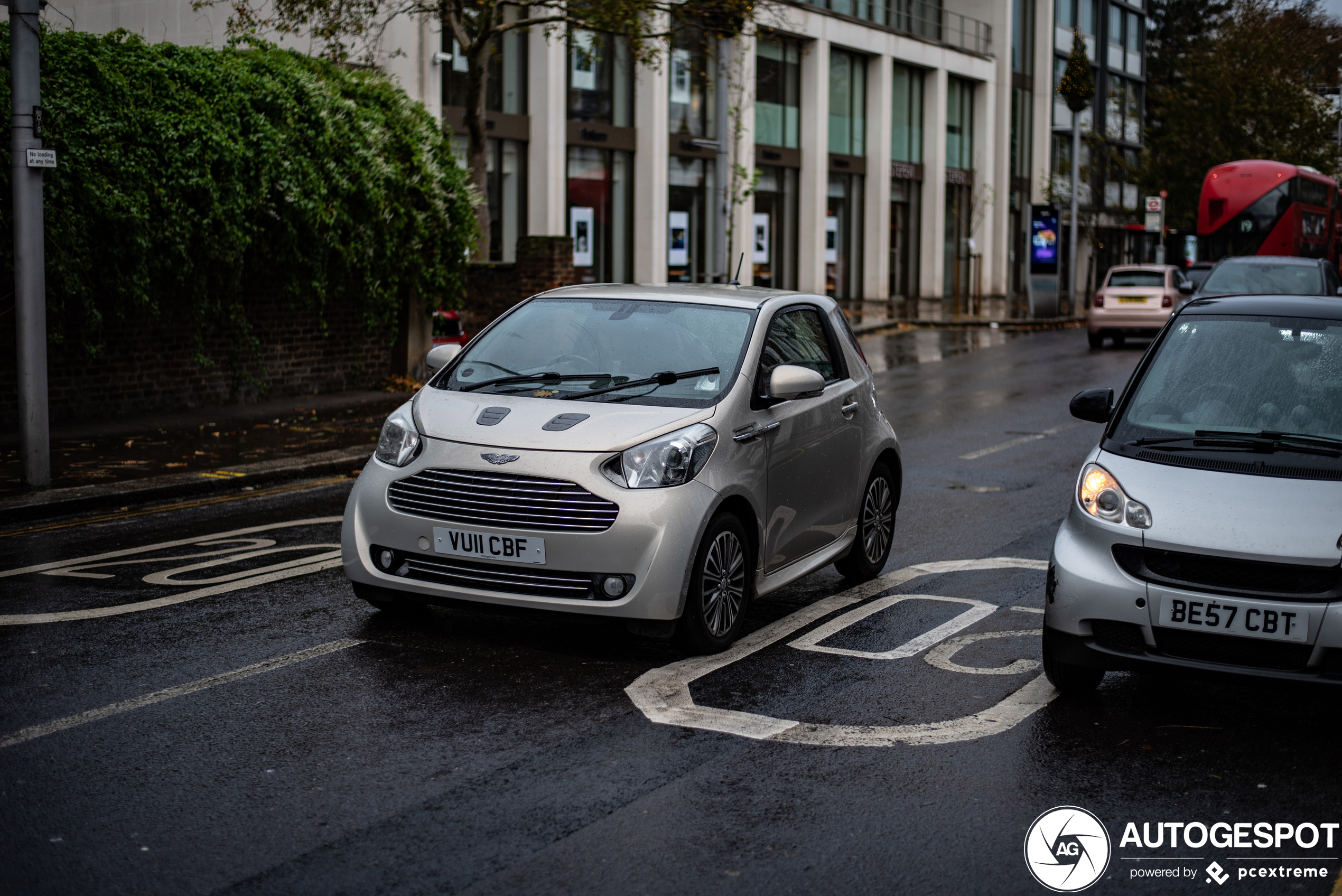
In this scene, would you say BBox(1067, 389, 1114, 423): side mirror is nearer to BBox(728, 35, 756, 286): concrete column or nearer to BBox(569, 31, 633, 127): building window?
BBox(569, 31, 633, 127): building window

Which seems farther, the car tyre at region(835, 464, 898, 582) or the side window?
the car tyre at region(835, 464, 898, 582)

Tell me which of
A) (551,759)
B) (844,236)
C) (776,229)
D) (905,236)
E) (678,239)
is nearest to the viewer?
(551,759)

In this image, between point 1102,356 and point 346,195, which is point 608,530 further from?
point 1102,356

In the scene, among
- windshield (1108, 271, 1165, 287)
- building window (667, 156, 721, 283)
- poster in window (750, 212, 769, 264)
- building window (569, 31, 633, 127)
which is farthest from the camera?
poster in window (750, 212, 769, 264)

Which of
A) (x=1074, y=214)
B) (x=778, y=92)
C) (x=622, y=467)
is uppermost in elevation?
(x=778, y=92)

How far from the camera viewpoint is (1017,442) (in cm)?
1495

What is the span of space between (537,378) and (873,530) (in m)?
2.31

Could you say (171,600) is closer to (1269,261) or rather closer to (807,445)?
(807,445)

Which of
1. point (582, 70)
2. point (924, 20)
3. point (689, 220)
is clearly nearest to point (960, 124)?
point (924, 20)

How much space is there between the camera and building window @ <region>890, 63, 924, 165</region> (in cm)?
4803

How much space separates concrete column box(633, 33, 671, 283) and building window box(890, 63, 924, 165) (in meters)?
14.0

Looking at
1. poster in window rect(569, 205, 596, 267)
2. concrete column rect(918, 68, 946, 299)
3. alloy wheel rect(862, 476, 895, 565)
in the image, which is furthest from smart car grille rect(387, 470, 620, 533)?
concrete column rect(918, 68, 946, 299)

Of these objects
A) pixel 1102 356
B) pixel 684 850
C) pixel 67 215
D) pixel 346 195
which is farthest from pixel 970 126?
pixel 684 850

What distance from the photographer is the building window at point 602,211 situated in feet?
110
